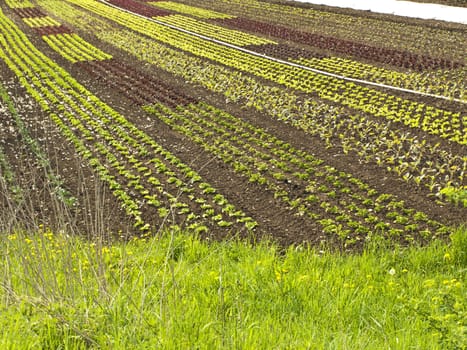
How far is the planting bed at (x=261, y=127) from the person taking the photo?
7.87m

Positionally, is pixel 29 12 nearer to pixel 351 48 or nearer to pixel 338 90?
pixel 351 48

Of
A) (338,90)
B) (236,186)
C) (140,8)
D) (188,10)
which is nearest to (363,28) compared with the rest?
(338,90)

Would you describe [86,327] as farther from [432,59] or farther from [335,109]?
[432,59]

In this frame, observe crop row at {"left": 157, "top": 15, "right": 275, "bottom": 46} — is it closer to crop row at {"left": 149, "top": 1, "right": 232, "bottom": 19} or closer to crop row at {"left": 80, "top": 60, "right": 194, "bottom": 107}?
crop row at {"left": 149, "top": 1, "right": 232, "bottom": 19}

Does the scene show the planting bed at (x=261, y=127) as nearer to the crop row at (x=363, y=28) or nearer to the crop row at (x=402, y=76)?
the crop row at (x=402, y=76)

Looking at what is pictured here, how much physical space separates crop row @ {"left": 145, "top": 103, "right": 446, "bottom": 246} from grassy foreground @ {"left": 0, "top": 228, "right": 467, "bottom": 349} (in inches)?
47.9

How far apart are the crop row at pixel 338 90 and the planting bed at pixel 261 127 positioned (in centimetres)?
5

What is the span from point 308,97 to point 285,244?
6.53 m

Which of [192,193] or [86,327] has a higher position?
[86,327]

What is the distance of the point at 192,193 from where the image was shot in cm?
868

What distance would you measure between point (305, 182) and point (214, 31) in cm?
1349

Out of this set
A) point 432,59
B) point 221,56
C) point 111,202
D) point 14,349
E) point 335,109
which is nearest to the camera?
point 14,349

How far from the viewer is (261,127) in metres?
11.2

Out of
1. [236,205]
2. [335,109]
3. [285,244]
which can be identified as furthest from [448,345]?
[335,109]
